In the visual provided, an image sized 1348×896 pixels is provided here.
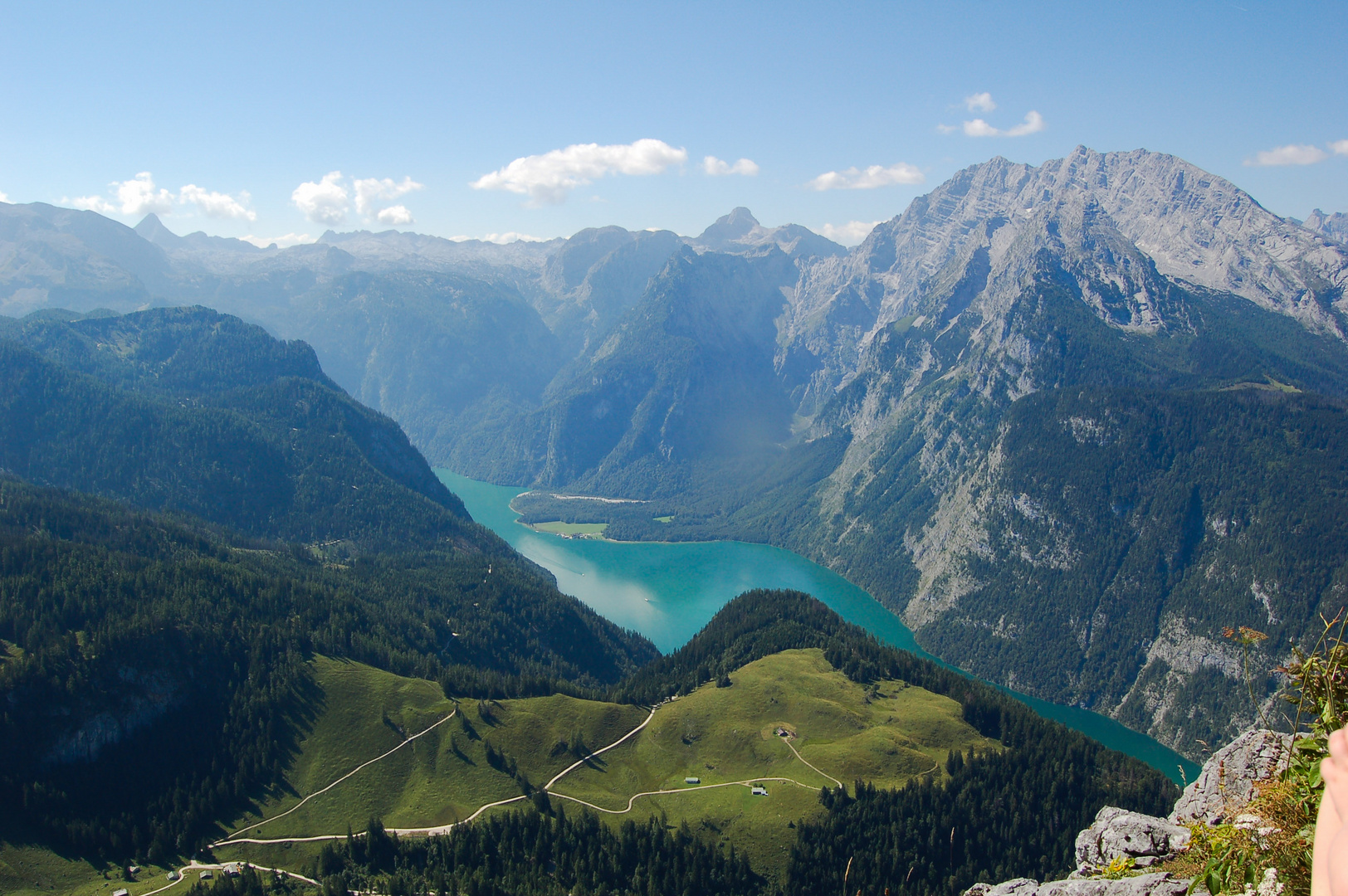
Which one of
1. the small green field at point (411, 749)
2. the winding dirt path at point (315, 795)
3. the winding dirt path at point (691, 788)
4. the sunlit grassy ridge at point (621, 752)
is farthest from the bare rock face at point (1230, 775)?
the winding dirt path at point (315, 795)

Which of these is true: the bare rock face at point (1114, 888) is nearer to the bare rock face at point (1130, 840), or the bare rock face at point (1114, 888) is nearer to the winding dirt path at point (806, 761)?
the bare rock face at point (1130, 840)

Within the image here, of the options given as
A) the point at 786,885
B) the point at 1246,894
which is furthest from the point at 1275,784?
the point at 786,885

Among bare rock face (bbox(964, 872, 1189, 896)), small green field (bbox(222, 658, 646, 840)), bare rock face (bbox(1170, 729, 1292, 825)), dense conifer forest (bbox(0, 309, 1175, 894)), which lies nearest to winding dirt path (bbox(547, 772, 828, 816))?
dense conifer forest (bbox(0, 309, 1175, 894))

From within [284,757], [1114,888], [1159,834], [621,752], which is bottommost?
[284,757]

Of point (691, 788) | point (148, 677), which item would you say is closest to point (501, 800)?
point (691, 788)

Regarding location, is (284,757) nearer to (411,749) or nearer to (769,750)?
(411,749)

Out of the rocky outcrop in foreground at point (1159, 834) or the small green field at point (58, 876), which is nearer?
the rocky outcrop in foreground at point (1159, 834)

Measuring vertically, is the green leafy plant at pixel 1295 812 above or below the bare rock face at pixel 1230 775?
above
